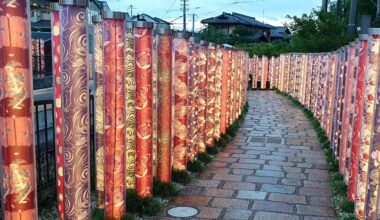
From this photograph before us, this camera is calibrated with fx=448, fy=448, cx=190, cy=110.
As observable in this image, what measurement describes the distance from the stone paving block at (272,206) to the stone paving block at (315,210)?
0.11 meters

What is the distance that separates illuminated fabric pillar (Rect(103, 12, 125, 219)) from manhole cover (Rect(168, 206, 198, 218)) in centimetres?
72

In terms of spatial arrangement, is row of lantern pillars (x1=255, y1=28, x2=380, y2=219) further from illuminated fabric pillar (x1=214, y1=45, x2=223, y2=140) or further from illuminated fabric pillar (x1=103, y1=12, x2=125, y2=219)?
illuminated fabric pillar (x1=103, y1=12, x2=125, y2=219)

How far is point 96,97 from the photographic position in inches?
187

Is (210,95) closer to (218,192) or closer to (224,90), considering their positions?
(224,90)

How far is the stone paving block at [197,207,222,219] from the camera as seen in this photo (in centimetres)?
523

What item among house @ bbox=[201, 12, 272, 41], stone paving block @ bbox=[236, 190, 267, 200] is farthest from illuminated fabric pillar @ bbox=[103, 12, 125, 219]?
house @ bbox=[201, 12, 272, 41]

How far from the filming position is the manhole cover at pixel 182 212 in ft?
17.1

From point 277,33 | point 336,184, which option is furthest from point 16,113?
point 277,33

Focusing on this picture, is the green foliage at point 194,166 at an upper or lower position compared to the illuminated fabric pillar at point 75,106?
lower

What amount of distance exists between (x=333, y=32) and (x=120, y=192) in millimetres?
19656

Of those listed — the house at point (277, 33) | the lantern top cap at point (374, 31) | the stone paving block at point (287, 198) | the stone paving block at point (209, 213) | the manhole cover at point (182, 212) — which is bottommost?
the stone paving block at point (287, 198)

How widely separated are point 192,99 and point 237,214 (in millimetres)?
2420

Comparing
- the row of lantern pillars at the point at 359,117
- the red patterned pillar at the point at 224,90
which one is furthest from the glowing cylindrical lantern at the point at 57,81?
the red patterned pillar at the point at 224,90

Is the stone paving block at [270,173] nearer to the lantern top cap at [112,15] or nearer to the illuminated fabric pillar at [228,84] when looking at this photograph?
the illuminated fabric pillar at [228,84]
